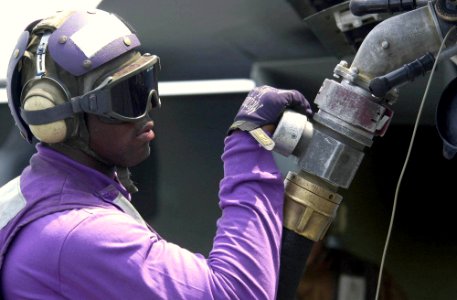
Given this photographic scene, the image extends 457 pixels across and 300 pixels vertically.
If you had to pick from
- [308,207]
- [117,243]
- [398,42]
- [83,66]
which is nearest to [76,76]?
[83,66]

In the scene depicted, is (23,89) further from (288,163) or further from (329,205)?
(288,163)

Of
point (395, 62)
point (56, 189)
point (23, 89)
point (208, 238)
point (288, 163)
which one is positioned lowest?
point (208, 238)

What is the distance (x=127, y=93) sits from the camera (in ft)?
6.16

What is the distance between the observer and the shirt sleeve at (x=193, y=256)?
1714 millimetres

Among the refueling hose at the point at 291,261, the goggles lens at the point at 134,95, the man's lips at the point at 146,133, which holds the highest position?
the goggles lens at the point at 134,95

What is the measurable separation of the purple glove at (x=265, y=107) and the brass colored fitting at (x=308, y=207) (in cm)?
16

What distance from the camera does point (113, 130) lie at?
6.26ft

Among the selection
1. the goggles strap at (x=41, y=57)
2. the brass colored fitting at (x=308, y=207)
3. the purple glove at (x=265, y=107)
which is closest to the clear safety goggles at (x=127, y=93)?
the goggles strap at (x=41, y=57)

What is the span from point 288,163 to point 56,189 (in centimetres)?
129

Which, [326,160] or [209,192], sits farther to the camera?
[209,192]

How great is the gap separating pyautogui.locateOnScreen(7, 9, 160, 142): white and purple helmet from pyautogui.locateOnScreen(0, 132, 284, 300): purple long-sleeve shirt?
0.46 ft

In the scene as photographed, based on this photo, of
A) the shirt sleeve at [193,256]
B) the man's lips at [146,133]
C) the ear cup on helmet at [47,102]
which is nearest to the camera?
the shirt sleeve at [193,256]

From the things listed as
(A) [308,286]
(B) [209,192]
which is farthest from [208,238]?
(A) [308,286]

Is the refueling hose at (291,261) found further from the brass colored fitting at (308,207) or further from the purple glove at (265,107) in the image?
the purple glove at (265,107)
